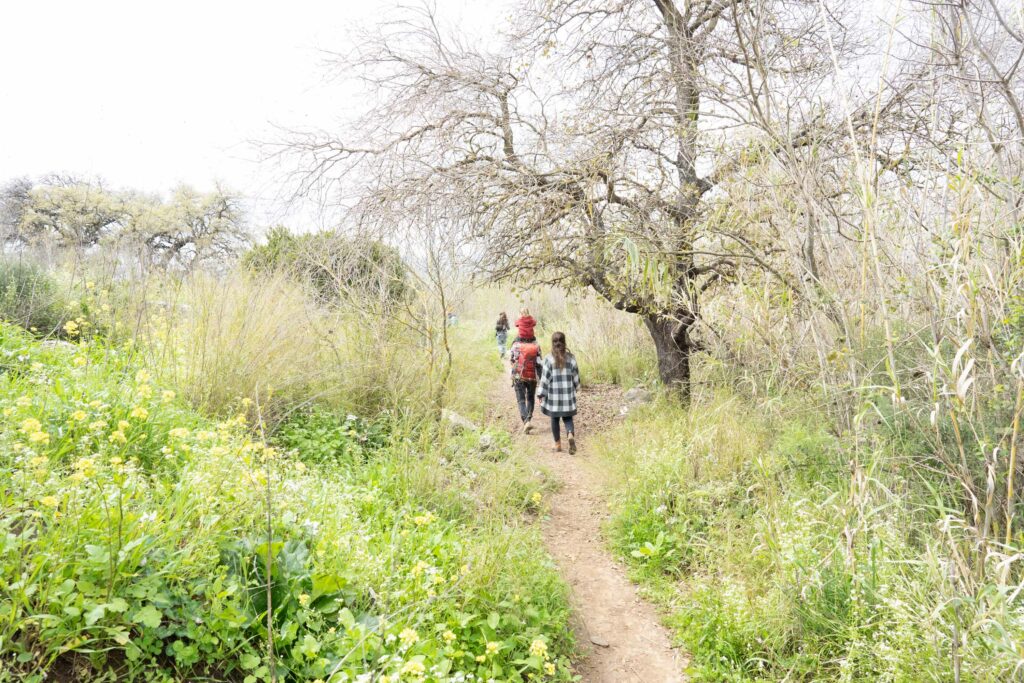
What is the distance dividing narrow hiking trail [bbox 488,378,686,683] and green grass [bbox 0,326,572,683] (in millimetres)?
295

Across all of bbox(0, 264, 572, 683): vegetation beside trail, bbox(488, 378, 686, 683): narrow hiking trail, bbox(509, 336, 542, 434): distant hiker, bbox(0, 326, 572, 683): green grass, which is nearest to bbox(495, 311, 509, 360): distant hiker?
bbox(509, 336, 542, 434): distant hiker

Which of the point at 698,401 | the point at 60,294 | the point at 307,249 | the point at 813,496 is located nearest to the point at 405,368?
the point at 307,249

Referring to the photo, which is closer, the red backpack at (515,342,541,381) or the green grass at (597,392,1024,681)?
the green grass at (597,392,1024,681)

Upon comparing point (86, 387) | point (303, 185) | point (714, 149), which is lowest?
point (86, 387)

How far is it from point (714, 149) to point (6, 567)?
A: 5.58 metres

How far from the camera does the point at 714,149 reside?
526 cm

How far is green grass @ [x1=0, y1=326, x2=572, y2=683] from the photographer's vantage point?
2053mm

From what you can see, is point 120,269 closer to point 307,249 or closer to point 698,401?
point 307,249

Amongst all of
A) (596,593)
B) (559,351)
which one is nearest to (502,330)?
(559,351)

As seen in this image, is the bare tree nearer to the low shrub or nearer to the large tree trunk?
the large tree trunk

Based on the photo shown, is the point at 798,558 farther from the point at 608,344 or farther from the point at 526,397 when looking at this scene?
the point at 608,344

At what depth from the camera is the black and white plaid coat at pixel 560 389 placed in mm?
7051

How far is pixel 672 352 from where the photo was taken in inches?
314

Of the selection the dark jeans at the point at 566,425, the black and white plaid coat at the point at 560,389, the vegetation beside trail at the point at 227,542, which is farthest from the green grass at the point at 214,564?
the dark jeans at the point at 566,425
